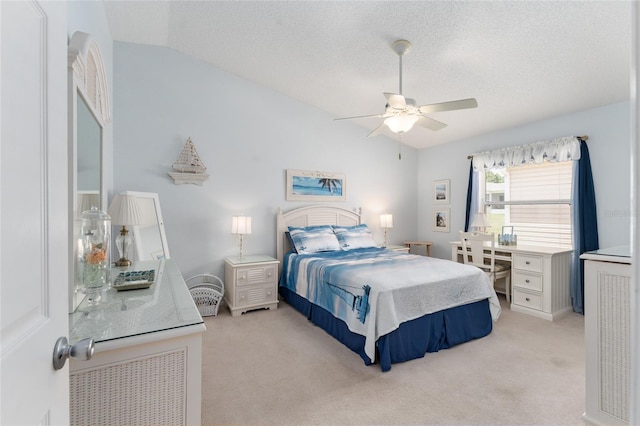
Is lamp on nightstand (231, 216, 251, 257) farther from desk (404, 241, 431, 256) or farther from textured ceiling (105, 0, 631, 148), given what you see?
desk (404, 241, 431, 256)

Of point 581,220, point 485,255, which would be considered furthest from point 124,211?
point 581,220

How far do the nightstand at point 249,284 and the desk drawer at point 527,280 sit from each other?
118 inches

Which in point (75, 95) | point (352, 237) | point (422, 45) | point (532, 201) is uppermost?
point (422, 45)

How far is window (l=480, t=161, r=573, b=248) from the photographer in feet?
12.3

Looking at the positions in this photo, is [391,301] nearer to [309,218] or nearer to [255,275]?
[255,275]

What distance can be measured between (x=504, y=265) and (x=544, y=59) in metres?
2.64

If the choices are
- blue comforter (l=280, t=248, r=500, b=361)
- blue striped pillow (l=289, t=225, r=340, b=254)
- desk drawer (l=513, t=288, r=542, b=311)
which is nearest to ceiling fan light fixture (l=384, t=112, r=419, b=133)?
blue comforter (l=280, t=248, r=500, b=361)

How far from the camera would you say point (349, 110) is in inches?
172

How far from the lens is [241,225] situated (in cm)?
368

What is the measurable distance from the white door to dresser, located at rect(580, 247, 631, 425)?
209 centimetres

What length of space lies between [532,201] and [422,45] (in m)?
2.75

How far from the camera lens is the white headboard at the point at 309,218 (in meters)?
4.17

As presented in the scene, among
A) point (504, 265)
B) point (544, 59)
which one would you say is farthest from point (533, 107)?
point (504, 265)

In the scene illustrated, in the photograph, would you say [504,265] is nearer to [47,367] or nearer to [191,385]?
[191,385]
